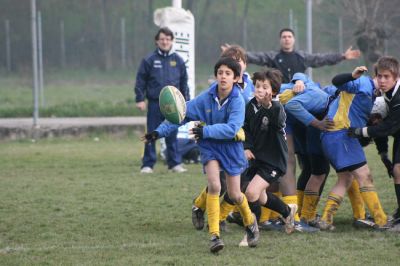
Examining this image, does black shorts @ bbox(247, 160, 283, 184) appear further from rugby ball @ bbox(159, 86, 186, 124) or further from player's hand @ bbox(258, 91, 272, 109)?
rugby ball @ bbox(159, 86, 186, 124)

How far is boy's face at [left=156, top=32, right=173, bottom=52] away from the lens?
11.7 metres

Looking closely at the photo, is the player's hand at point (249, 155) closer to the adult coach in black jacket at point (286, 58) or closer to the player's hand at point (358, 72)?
the player's hand at point (358, 72)

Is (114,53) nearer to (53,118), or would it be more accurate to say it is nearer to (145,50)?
(145,50)

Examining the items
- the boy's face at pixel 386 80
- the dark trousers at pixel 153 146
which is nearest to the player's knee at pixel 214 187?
the boy's face at pixel 386 80

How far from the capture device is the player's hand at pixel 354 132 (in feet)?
23.8

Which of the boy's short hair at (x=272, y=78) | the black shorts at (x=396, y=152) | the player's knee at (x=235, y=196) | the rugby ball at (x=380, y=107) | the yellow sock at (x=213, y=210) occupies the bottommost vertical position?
the yellow sock at (x=213, y=210)

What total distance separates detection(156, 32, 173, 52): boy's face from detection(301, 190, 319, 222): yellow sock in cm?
447

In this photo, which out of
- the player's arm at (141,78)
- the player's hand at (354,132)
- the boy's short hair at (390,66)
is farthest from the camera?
the player's arm at (141,78)

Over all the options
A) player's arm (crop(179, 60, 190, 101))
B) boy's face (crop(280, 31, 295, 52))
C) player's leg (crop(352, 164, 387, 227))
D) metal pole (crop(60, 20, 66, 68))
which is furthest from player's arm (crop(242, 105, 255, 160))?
metal pole (crop(60, 20, 66, 68))

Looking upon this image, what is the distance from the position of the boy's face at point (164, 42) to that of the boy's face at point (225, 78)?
16.7ft

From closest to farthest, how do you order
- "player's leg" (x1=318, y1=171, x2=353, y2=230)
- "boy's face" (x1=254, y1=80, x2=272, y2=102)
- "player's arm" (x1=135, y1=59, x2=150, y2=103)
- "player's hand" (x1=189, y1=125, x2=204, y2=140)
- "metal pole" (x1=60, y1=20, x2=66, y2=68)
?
"player's hand" (x1=189, y1=125, x2=204, y2=140) < "boy's face" (x1=254, y1=80, x2=272, y2=102) < "player's leg" (x1=318, y1=171, x2=353, y2=230) < "player's arm" (x1=135, y1=59, x2=150, y2=103) < "metal pole" (x1=60, y1=20, x2=66, y2=68)

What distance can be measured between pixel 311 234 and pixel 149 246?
1.45m

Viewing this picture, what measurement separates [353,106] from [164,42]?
4.70 metres

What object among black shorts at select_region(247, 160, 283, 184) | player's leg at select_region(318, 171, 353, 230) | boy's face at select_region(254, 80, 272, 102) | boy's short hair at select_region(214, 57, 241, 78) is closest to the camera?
boy's short hair at select_region(214, 57, 241, 78)
